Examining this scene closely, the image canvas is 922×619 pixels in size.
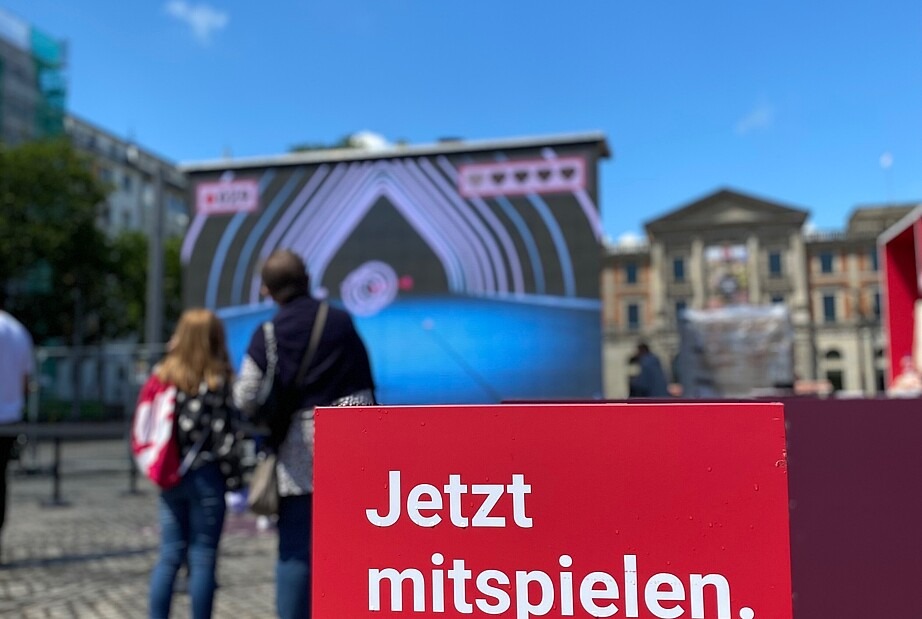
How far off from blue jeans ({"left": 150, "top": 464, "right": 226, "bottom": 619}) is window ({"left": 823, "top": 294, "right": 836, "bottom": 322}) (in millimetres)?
73314

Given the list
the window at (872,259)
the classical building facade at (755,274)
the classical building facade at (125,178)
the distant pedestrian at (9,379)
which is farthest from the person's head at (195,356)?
the window at (872,259)

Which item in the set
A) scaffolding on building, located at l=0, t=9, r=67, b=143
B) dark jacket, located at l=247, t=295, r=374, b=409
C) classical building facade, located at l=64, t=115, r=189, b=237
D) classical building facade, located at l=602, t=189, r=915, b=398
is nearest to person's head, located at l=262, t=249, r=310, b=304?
dark jacket, located at l=247, t=295, r=374, b=409

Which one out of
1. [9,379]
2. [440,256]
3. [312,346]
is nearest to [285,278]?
[312,346]

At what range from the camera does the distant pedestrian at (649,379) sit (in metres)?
10.2

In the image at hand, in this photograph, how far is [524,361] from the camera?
762cm

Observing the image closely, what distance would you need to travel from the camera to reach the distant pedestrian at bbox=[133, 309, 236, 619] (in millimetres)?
3359

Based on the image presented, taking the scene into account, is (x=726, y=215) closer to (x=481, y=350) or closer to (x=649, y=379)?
(x=649, y=379)

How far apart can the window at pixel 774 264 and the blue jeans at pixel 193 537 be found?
70664 millimetres

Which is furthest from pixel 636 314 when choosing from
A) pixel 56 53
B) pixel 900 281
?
pixel 900 281

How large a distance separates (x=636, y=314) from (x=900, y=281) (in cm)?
6664

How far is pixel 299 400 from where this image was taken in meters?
2.96

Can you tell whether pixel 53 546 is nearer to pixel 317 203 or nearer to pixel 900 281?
pixel 317 203

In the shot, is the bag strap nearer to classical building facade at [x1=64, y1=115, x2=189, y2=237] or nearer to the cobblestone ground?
the cobblestone ground

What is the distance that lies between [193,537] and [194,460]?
338mm
